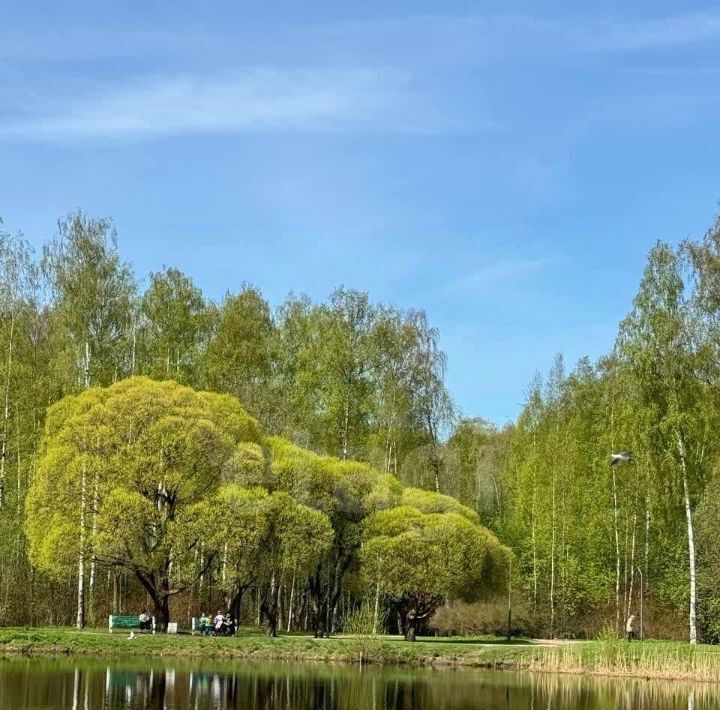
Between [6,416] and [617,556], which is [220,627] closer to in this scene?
[6,416]

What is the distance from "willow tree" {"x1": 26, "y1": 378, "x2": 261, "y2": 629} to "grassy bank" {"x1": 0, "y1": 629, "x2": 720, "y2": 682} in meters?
4.06

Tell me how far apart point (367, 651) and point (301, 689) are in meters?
10.5

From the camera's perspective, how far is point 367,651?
41875 millimetres

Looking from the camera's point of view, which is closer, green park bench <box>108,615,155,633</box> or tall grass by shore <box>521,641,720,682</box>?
tall grass by shore <box>521,641,720,682</box>

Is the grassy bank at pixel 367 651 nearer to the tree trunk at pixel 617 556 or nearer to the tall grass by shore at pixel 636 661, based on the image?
the tall grass by shore at pixel 636 661

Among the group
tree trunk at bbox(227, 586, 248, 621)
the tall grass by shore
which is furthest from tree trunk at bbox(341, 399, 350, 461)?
the tall grass by shore

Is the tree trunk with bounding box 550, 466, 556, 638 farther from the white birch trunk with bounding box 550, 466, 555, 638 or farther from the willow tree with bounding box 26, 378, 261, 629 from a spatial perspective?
the willow tree with bounding box 26, 378, 261, 629

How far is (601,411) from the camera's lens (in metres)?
64.8

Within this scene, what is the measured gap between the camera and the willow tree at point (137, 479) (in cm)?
4700

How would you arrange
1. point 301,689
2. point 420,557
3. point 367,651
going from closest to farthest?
point 301,689 → point 367,651 → point 420,557

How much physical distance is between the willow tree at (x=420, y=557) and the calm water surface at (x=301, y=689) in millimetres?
10016

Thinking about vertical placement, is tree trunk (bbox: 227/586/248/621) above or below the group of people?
above

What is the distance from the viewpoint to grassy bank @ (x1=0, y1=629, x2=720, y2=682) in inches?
1519

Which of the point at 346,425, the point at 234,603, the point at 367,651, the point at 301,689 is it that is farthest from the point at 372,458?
the point at 301,689
